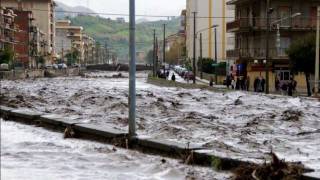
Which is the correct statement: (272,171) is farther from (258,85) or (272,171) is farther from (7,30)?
(7,30)

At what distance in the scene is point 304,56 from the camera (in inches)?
2307

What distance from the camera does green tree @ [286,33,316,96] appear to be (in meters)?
58.7

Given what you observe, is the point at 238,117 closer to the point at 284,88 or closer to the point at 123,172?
the point at 123,172

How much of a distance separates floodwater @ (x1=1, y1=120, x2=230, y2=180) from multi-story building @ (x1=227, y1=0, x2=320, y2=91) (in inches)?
2262

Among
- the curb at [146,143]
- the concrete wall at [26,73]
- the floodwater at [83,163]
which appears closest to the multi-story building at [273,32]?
the concrete wall at [26,73]

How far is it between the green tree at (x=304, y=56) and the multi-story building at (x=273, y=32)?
7.94 m

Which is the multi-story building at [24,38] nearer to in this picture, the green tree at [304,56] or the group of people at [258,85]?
the green tree at [304,56]

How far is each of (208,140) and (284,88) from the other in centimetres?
3929

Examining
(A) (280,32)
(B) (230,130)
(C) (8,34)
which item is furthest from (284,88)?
(C) (8,34)

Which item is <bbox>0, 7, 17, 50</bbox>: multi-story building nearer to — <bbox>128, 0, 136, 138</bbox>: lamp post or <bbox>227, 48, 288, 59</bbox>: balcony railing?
<bbox>227, 48, 288, 59</bbox>: balcony railing

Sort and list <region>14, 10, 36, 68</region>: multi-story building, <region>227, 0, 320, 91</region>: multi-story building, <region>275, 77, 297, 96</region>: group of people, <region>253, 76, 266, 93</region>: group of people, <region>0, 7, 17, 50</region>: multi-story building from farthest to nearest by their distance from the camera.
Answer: <region>14, 10, 36, 68</region>: multi-story building → <region>0, 7, 17, 50</region>: multi-story building → <region>227, 0, 320, 91</region>: multi-story building → <region>253, 76, 266, 93</region>: group of people → <region>275, 77, 297, 96</region>: group of people

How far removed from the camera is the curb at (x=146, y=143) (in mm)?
11023

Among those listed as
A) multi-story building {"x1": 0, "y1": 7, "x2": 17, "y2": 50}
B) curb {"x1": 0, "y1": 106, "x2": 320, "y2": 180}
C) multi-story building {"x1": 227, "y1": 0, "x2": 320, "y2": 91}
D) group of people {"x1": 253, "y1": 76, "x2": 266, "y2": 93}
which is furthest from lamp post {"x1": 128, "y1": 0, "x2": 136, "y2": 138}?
multi-story building {"x1": 0, "y1": 7, "x2": 17, "y2": 50}

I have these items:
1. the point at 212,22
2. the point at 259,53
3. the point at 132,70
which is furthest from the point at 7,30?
the point at 132,70
